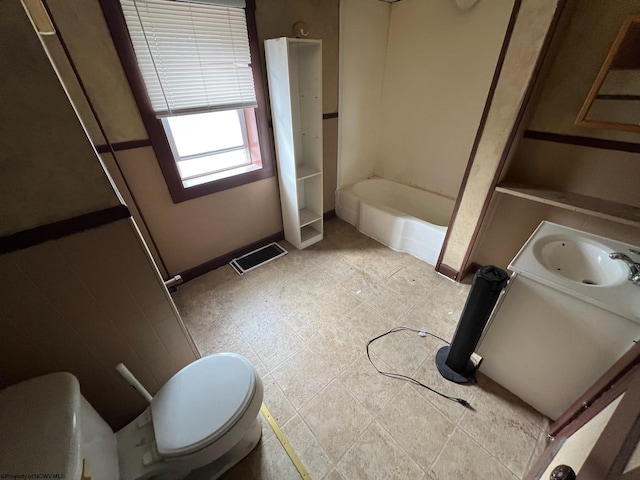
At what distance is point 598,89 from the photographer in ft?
4.27

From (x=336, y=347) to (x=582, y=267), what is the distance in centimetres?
135

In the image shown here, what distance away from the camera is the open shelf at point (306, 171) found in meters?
2.22

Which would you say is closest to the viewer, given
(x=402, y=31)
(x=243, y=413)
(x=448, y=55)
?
(x=243, y=413)

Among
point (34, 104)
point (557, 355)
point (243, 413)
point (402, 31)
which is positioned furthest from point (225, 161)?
point (557, 355)

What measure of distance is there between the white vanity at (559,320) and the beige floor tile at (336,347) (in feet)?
2.32

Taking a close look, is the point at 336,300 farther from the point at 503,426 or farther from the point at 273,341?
the point at 503,426

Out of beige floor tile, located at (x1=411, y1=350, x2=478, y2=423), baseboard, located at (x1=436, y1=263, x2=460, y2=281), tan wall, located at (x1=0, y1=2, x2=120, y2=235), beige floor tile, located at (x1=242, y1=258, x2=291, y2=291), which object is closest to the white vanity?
beige floor tile, located at (x1=411, y1=350, x2=478, y2=423)

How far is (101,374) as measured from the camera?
976 mm

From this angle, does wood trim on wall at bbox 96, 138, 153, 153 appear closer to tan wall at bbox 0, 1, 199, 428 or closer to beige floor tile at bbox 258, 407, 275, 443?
tan wall at bbox 0, 1, 199, 428

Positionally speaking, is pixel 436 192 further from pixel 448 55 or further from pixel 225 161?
pixel 225 161

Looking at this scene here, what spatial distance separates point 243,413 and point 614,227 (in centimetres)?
209

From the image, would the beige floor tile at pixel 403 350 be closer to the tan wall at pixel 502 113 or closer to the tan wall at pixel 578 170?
the tan wall at pixel 502 113

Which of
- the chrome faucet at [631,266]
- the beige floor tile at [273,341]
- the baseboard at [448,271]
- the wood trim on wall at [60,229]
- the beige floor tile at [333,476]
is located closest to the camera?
the wood trim on wall at [60,229]

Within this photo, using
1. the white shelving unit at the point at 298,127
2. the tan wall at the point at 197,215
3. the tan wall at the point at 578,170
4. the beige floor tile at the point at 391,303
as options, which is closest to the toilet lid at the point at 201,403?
the beige floor tile at the point at 391,303
